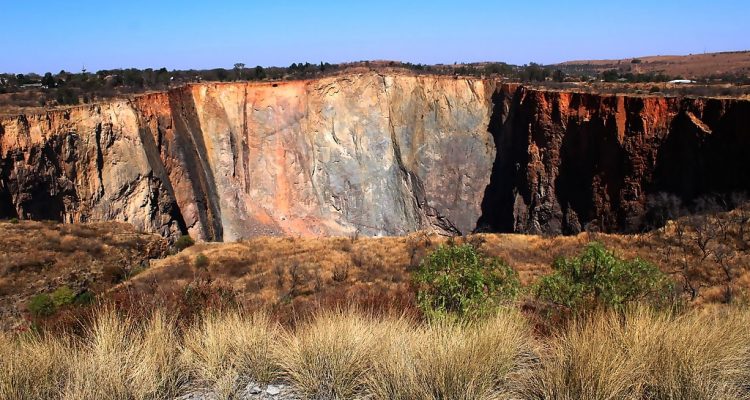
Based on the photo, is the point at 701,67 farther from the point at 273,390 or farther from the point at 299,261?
the point at 273,390

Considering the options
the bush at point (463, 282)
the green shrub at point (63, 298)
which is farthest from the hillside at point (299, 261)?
the bush at point (463, 282)

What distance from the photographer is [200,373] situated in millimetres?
5094

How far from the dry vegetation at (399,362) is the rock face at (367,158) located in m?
22.1

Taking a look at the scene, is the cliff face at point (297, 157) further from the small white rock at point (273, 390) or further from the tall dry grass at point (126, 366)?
the small white rock at point (273, 390)

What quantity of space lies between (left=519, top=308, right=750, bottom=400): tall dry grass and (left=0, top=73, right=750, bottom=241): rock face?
21.9 m

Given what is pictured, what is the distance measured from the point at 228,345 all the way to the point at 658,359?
4056 mm

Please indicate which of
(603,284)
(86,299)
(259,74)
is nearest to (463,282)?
(603,284)

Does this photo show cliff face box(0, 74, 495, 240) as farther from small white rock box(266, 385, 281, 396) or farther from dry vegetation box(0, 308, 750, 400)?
small white rock box(266, 385, 281, 396)

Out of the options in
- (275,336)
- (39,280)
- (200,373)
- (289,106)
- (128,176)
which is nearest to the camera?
(200,373)

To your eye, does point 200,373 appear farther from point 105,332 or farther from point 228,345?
point 105,332

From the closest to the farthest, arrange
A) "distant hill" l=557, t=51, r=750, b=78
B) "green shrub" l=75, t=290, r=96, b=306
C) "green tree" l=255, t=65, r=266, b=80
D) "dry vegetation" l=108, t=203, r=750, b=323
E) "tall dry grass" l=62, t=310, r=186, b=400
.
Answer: "tall dry grass" l=62, t=310, r=186, b=400 → "green shrub" l=75, t=290, r=96, b=306 → "dry vegetation" l=108, t=203, r=750, b=323 → "green tree" l=255, t=65, r=266, b=80 → "distant hill" l=557, t=51, r=750, b=78

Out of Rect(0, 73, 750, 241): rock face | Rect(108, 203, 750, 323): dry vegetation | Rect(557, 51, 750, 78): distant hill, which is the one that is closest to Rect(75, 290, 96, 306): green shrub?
Rect(108, 203, 750, 323): dry vegetation

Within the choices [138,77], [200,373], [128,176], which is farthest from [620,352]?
[138,77]

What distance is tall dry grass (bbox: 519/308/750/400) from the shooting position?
425cm
